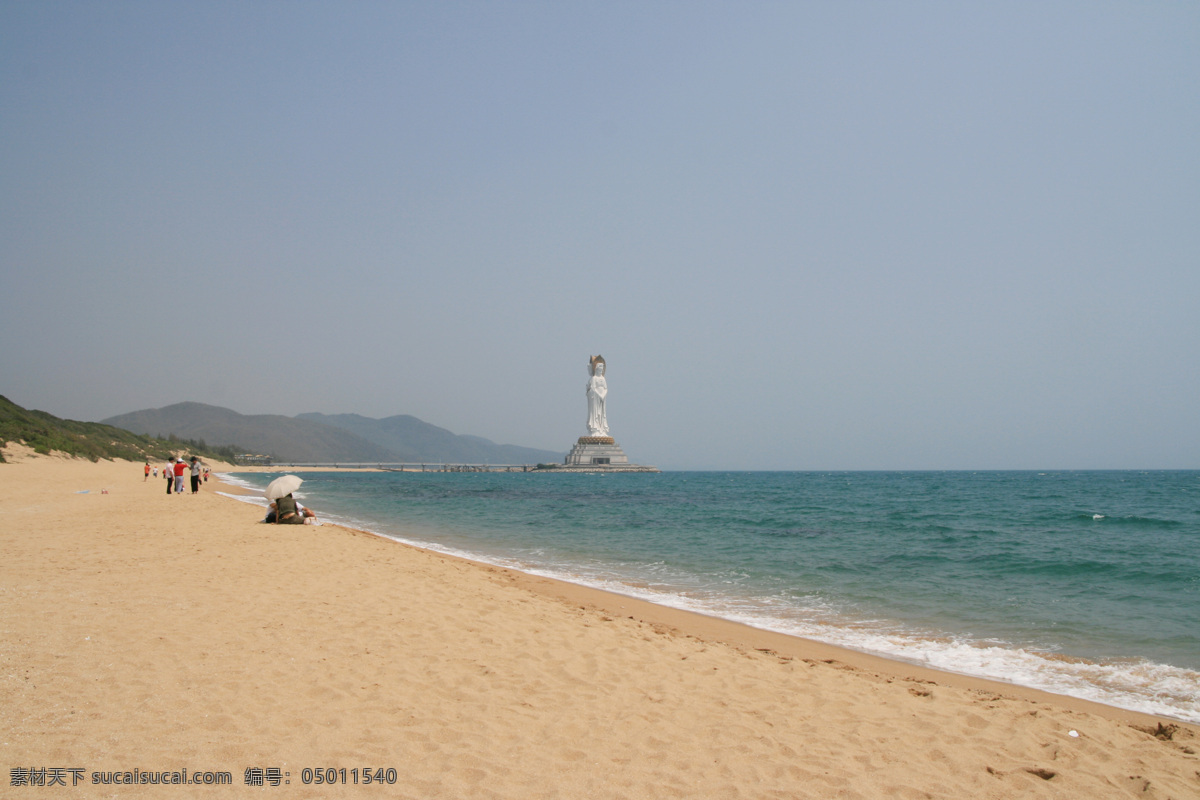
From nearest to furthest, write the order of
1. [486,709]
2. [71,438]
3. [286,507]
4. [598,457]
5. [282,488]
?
1. [486,709]
2. [286,507]
3. [282,488]
4. [71,438]
5. [598,457]

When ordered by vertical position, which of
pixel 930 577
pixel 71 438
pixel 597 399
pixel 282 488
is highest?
pixel 597 399

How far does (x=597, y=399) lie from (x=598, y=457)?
872 cm

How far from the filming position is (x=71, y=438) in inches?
1720

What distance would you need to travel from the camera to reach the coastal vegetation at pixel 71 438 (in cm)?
3600

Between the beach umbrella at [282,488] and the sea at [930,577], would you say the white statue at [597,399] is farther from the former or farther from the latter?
the beach umbrella at [282,488]

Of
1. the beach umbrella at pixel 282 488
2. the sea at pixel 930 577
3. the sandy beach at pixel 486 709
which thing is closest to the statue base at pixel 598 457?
the sea at pixel 930 577

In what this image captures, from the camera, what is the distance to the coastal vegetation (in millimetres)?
36000

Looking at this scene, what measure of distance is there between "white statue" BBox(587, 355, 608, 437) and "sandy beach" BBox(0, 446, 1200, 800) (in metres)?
91.0

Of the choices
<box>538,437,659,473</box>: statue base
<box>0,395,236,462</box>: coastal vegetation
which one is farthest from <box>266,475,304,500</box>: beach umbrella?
<box>538,437,659,473</box>: statue base

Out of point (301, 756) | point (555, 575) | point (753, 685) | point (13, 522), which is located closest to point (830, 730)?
point (753, 685)

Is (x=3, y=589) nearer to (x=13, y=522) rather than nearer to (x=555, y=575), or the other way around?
(x=555, y=575)

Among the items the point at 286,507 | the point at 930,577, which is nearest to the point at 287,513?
the point at 286,507

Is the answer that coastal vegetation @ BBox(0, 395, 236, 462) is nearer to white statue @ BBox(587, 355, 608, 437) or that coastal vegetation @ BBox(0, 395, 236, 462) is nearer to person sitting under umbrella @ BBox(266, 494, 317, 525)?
person sitting under umbrella @ BBox(266, 494, 317, 525)

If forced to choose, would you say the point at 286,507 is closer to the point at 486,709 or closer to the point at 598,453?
the point at 486,709
